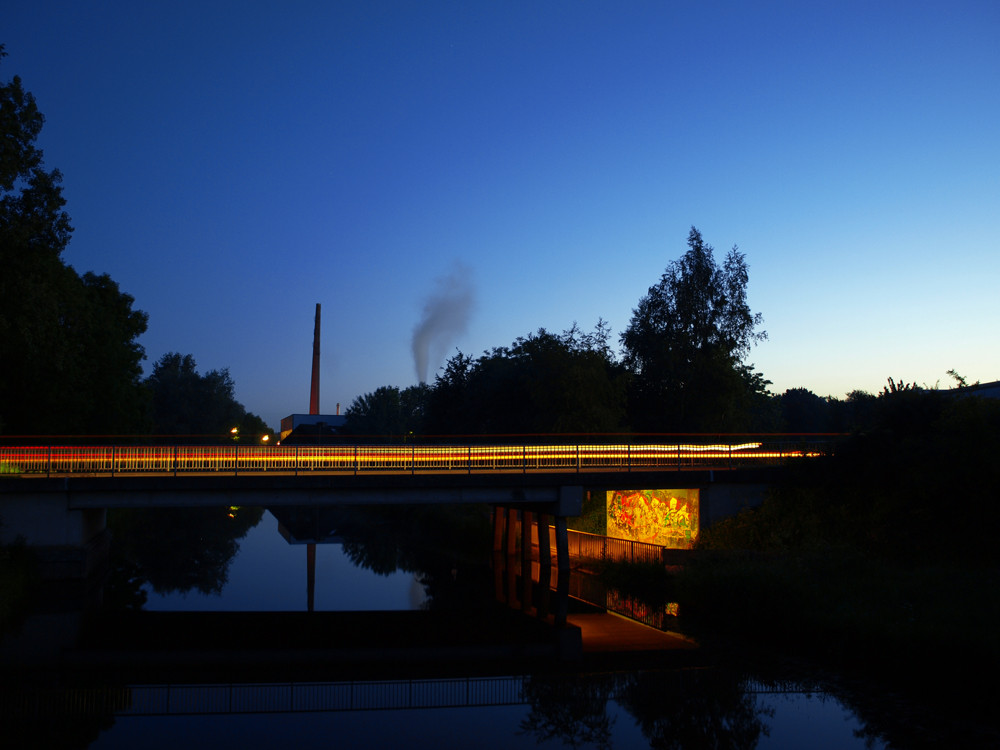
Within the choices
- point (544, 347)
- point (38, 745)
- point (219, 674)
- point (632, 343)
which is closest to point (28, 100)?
point (219, 674)

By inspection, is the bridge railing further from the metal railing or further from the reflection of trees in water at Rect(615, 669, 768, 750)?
the reflection of trees in water at Rect(615, 669, 768, 750)

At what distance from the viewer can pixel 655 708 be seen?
15.8m

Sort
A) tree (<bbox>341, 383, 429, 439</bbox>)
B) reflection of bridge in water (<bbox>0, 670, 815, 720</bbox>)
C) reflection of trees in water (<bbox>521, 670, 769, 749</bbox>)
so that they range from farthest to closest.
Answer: tree (<bbox>341, 383, 429, 439</bbox>)
reflection of bridge in water (<bbox>0, 670, 815, 720</bbox>)
reflection of trees in water (<bbox>521, 670, 769, 749</bbox>)

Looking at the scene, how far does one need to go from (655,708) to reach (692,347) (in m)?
46.2

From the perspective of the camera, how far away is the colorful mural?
33.8 m

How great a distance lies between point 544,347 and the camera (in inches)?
2114

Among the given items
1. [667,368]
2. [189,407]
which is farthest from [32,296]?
[189,407]

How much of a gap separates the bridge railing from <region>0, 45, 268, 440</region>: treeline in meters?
4.28

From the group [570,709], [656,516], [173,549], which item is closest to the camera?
[570,709]

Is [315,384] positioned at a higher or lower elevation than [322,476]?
higher

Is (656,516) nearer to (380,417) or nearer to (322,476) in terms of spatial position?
(322,476)

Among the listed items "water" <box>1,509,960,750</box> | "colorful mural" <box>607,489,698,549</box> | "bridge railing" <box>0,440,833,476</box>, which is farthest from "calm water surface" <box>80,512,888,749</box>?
"colorful mural" <box>607,489,698,549</box>

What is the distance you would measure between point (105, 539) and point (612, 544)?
2287cm

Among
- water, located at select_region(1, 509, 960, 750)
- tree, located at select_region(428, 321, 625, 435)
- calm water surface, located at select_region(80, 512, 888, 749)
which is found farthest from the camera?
tree, located at select_region(428, 321, 625, 435)
